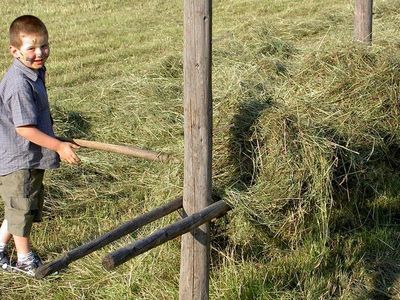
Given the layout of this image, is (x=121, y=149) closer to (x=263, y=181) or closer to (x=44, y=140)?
(x=44, y=140)

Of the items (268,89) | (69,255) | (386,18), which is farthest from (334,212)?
(386,18)

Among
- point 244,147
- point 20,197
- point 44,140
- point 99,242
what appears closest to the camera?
point 99,242

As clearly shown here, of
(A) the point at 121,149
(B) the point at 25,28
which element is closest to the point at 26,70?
(B) the point at 25,28

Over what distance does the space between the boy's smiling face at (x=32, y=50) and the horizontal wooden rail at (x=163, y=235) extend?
129 cm

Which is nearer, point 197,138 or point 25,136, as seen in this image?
point 197,138

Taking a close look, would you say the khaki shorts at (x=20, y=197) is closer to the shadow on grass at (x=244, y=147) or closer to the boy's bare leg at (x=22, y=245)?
the boy's bare leg at (x=22, y=245)

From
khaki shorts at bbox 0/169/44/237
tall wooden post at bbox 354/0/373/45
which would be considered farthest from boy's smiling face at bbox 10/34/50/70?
tall wooden post at bbox 354/0/373/45

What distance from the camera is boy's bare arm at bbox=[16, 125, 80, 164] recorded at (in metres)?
3.60

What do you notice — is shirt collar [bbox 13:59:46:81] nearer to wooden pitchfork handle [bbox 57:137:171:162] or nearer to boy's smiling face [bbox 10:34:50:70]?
boy's smiling face [bbox 10:34:50:70]

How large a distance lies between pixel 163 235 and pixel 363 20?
4590mm

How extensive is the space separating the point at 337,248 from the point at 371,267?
0.22 meters

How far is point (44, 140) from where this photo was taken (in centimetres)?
365

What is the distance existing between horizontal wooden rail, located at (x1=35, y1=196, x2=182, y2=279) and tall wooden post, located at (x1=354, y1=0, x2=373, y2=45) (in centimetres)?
406

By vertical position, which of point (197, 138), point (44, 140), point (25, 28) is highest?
point (25, 28)
